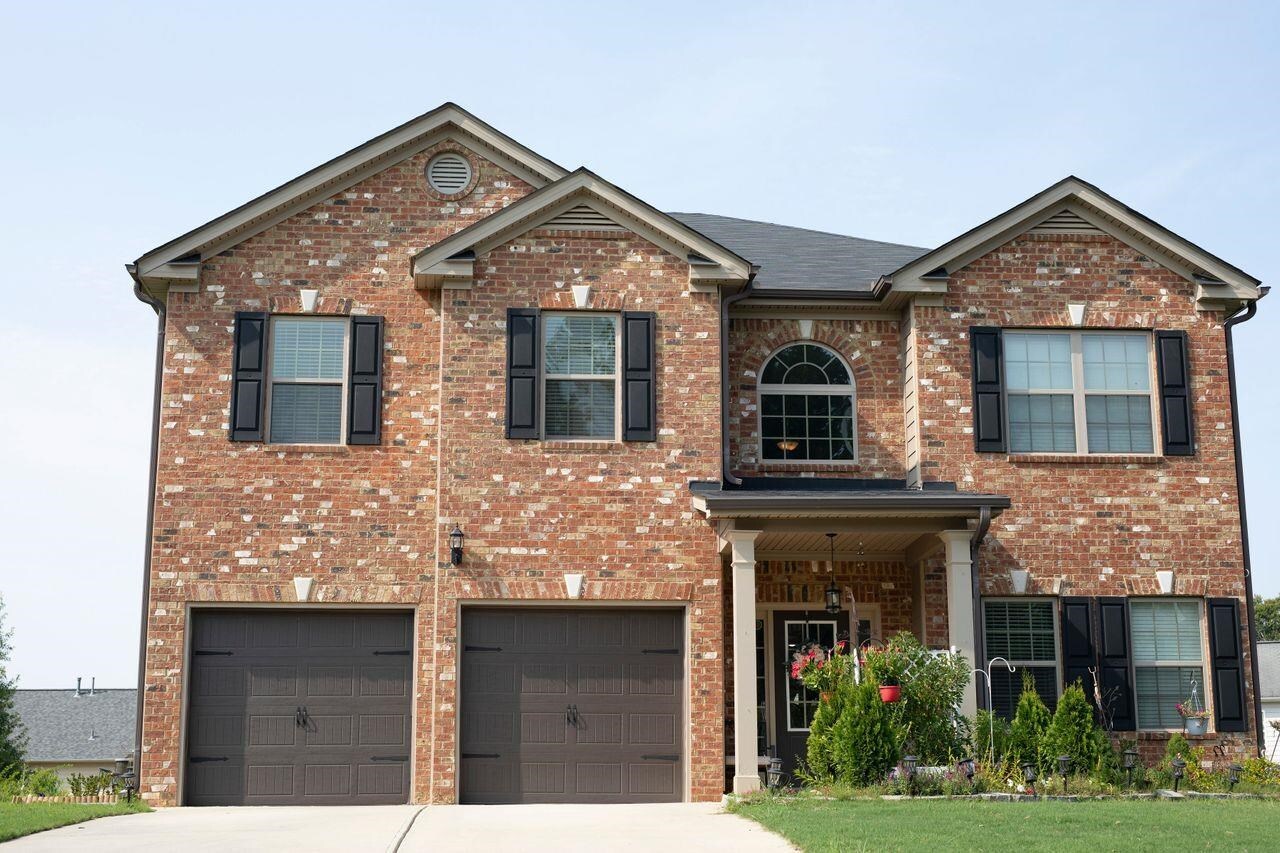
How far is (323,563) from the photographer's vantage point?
15.8 meters

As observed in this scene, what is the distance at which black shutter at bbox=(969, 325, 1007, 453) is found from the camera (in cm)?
1656

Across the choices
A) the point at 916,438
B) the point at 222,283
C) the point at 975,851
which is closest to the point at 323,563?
the point at 222,283

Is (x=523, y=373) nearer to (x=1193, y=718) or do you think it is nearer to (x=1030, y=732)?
(x=1030, y=732)

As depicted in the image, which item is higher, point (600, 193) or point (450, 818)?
point (600, 193)

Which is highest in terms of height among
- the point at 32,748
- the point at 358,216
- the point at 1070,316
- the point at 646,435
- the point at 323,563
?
the point at 358,216

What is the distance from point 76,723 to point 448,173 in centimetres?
4582

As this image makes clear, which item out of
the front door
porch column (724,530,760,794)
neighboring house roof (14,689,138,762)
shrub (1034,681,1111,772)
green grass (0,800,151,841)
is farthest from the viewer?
neighboring house roof (14,689,138,762)

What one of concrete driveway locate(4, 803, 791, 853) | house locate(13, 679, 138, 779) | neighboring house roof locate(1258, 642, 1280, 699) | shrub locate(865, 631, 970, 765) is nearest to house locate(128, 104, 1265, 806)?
shrub locate(865, 631, 970, 765)

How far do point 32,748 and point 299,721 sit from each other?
44020 millimetres

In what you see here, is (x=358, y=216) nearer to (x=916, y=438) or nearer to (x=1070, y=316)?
(x=916, y=438)

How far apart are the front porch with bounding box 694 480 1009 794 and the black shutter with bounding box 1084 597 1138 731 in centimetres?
182

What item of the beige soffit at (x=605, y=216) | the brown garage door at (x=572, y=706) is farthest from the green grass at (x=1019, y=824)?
the beige soffit at (x=605, y=216)

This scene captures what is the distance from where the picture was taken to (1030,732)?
48.3ft

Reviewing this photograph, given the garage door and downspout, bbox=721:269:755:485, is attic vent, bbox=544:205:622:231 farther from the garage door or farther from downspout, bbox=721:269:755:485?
the garage door
